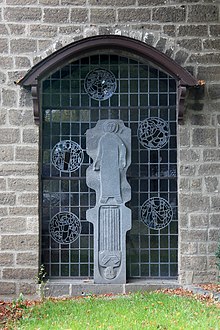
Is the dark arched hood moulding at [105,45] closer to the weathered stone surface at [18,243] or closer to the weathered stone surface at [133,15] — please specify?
the weathered stone surface at [133,15]

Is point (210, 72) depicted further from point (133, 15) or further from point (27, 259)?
point (27, 259)

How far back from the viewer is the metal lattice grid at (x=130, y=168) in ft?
26.2

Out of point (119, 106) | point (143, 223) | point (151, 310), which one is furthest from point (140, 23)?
point (151, 310)

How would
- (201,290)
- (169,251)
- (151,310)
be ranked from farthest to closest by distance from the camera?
1. (169,251)
2. (201,290)
3. (151,310)

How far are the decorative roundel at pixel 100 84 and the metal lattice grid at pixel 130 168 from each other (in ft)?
0.19

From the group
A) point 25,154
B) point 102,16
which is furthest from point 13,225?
point 102,16

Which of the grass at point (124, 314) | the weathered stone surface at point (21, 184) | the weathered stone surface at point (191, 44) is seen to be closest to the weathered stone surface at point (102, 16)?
the weathered stone surface at point (191, 44)

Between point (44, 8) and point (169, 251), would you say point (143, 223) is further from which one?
point (44, 8)

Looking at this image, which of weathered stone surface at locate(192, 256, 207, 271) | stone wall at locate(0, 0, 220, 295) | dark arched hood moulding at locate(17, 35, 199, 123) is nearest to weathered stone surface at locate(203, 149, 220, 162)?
stone wall at locate(0, 0, 220, 295)

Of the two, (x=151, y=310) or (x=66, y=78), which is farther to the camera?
(x=66, y=78)

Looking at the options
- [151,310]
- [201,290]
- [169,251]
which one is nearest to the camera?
[151,310]

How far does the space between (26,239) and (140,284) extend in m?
1.62

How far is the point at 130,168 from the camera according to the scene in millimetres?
8039

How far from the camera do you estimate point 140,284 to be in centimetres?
773
